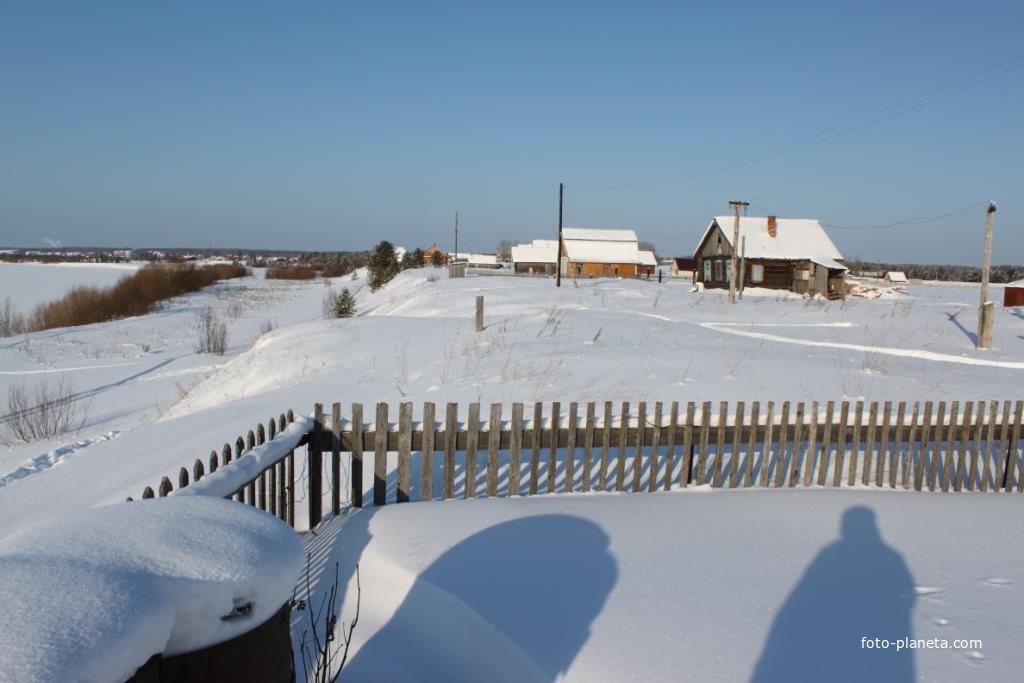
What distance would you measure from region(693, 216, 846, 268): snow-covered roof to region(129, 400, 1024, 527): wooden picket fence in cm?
3532

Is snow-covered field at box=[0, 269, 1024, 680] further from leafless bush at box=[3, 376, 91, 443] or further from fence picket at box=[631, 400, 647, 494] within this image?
leafless bush at box=[3, 376, 91, 443]

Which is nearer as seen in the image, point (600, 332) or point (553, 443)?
point (553, 443)

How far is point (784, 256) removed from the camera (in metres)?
40.8

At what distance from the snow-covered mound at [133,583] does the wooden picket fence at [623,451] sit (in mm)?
2353

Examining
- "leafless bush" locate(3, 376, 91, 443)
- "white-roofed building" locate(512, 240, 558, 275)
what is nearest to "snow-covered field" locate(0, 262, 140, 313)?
"leafless bush" locate(3, 376, 91, 443)

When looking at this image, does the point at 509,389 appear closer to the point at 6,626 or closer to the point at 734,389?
the point at 734,389

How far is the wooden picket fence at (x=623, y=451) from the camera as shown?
5.40 m

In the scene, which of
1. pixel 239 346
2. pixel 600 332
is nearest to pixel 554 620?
pixel 600 332

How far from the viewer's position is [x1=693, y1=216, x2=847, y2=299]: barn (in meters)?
39.9

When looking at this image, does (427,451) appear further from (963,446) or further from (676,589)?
(963,446)

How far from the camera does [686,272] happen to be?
84.6m

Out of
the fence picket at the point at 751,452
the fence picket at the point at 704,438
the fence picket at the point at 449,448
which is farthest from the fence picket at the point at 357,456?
the fence picket at the point at 751,452

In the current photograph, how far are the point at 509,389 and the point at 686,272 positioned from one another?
261 feet

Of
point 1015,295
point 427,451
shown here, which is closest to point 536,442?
point 427,451
